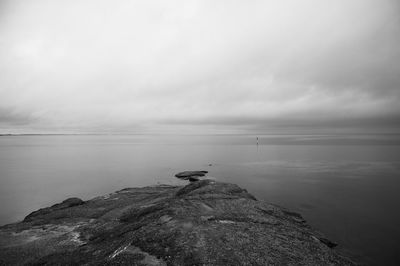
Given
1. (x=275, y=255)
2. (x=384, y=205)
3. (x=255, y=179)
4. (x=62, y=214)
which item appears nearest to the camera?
(x=275, y=255)

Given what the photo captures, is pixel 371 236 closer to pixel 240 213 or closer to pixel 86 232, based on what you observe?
pixel 240 213

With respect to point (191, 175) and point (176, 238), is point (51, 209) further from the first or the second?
point (191, 175)

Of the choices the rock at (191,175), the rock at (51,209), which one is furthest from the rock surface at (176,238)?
the rock at (191,175)

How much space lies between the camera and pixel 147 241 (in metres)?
20.8

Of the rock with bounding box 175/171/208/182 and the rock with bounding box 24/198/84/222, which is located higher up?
the rock with bounding box 24/198/84/222

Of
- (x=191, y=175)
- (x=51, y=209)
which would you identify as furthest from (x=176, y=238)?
(x=191, y=175)

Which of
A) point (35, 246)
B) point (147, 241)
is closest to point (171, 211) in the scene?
point (147, 241)

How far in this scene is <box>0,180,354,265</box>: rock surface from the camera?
1867 cm

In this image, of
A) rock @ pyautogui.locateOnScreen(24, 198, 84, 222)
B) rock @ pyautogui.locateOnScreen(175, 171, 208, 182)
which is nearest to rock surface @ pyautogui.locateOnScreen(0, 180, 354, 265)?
rock @ pyautogui.locateOnScreen(24, 198, 84, 222)

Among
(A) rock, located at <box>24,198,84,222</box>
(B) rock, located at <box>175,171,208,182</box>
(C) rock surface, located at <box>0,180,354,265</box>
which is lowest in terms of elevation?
(B) rock, located at <box>175,171,208,182</box>

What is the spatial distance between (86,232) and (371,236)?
1386 inches

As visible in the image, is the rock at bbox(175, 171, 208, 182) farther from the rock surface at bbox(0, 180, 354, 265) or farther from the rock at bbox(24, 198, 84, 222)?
the rock surface at bbox(0, 180, 354, 265)

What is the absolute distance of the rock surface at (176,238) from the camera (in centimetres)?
1867

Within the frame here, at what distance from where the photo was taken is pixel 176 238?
2070cm
